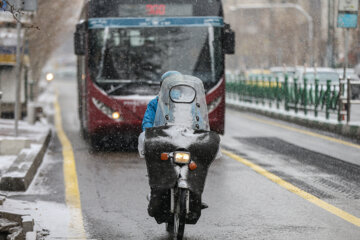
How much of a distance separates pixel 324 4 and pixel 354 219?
66.3 m

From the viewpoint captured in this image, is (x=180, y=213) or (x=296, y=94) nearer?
(x=180, y=213)

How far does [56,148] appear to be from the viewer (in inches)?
647

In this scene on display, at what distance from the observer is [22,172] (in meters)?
10.6

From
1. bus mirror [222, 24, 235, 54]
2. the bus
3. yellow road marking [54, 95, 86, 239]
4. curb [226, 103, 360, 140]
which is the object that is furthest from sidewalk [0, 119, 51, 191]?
curb [226, 103, 360, 140]

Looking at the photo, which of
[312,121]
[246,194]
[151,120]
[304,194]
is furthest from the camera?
[312,121]

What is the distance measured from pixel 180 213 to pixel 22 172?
4.61m

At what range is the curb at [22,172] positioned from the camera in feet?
33.4

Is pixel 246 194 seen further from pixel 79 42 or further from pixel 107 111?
pixel 79 42

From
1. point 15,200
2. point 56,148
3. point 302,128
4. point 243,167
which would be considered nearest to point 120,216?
point 15,200

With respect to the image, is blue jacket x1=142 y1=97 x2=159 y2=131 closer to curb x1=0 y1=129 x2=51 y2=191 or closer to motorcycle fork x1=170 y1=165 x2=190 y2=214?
motorcycle fork x1=170 y1=165 x2=190 y2=214

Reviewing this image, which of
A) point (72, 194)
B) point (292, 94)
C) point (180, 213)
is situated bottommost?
point (292, 94)

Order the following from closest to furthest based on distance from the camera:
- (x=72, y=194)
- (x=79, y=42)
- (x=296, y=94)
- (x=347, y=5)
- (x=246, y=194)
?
(x=246, y=194), (x=72, y=194), (x=79, y=42), (x=347, y=5), (x=296, y=94)

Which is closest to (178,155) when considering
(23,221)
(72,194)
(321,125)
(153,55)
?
(23,221)

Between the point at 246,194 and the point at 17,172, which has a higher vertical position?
the point at 17,172
